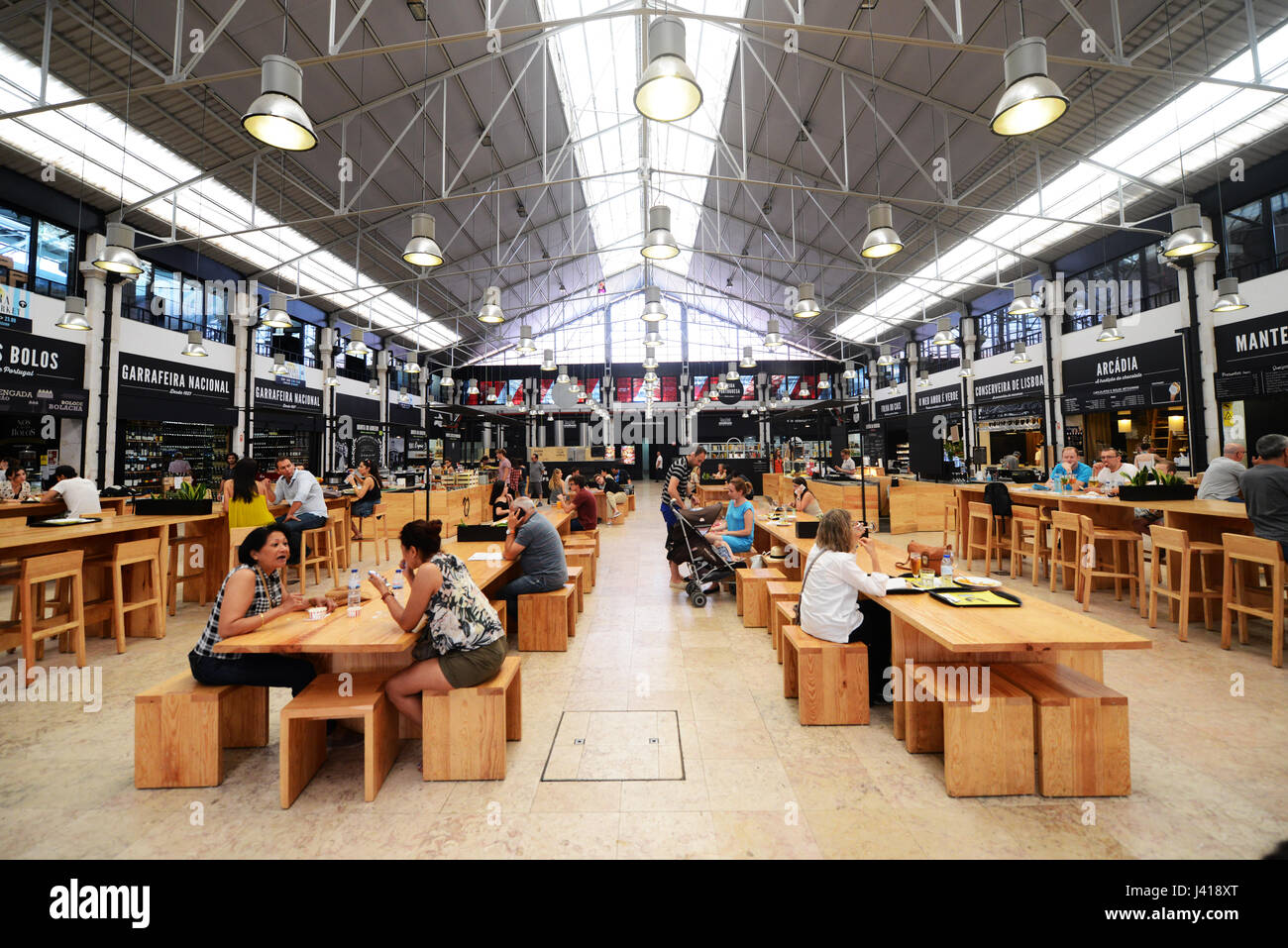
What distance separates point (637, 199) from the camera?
54.2 feet

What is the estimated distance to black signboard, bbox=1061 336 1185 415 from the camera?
10422 millimetres

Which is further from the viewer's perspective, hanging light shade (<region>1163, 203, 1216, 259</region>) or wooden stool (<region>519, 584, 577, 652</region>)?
hanging light shade (<region>1163, 203, 1216, 259</region>)

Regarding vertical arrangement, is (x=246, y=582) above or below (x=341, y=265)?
below

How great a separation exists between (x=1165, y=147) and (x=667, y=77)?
10.1 m

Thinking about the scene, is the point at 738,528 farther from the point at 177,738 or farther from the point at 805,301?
the point at 177,738

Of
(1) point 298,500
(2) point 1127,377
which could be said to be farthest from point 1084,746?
(2) point 1127,377

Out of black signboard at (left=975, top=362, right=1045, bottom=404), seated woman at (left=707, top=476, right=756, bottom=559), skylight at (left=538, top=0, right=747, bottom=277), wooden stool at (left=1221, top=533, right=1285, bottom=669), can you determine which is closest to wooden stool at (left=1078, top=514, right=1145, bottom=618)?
wooden stool at (left=1221, top=533, right=1285, bottom=669)

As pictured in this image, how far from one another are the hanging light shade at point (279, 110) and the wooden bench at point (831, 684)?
4.12 meters

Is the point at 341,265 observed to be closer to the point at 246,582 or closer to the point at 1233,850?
the point at 246,582

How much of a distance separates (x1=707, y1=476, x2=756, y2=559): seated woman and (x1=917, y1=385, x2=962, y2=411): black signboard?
13.8 meters

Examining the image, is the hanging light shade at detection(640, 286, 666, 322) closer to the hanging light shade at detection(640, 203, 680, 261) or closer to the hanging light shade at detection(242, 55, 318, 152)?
the hanging light shade at detection(640, 203, 680, 261)

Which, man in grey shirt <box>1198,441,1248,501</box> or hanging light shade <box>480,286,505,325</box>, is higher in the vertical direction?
hanging light shade <box>480,286,505,325</box>
